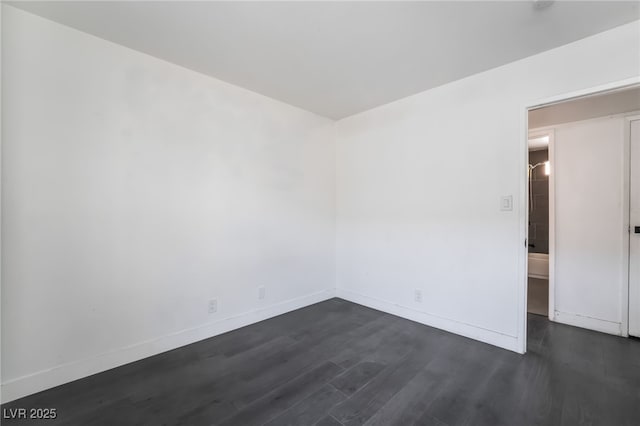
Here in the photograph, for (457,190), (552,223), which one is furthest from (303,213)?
(552,223)

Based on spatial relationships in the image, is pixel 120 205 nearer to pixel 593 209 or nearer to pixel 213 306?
pixel 213 306

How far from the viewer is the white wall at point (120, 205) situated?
183 centimetres

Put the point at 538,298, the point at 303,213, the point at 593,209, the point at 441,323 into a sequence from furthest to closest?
the point at 538,298
the point at 303,213
the point at 593,209
the point at 441,323

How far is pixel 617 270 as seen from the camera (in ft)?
9.27

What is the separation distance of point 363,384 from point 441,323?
1342 mm

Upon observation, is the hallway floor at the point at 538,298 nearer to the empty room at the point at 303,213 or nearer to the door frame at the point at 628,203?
the empty room at the point at 303,213

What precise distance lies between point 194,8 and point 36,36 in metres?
1.15

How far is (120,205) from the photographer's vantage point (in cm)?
220

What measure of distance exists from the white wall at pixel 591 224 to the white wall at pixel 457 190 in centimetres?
128

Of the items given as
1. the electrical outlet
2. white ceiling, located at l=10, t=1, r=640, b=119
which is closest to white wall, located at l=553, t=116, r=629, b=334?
white ceiling, located at l=10, t=1, r=640, b=119

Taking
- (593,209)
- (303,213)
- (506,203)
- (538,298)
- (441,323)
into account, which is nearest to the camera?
(506,203)

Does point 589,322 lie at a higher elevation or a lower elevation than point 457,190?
lower

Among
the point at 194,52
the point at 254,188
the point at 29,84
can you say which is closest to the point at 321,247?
the point at 254,188

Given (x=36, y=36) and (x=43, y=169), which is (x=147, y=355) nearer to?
(x=43, y=169)
